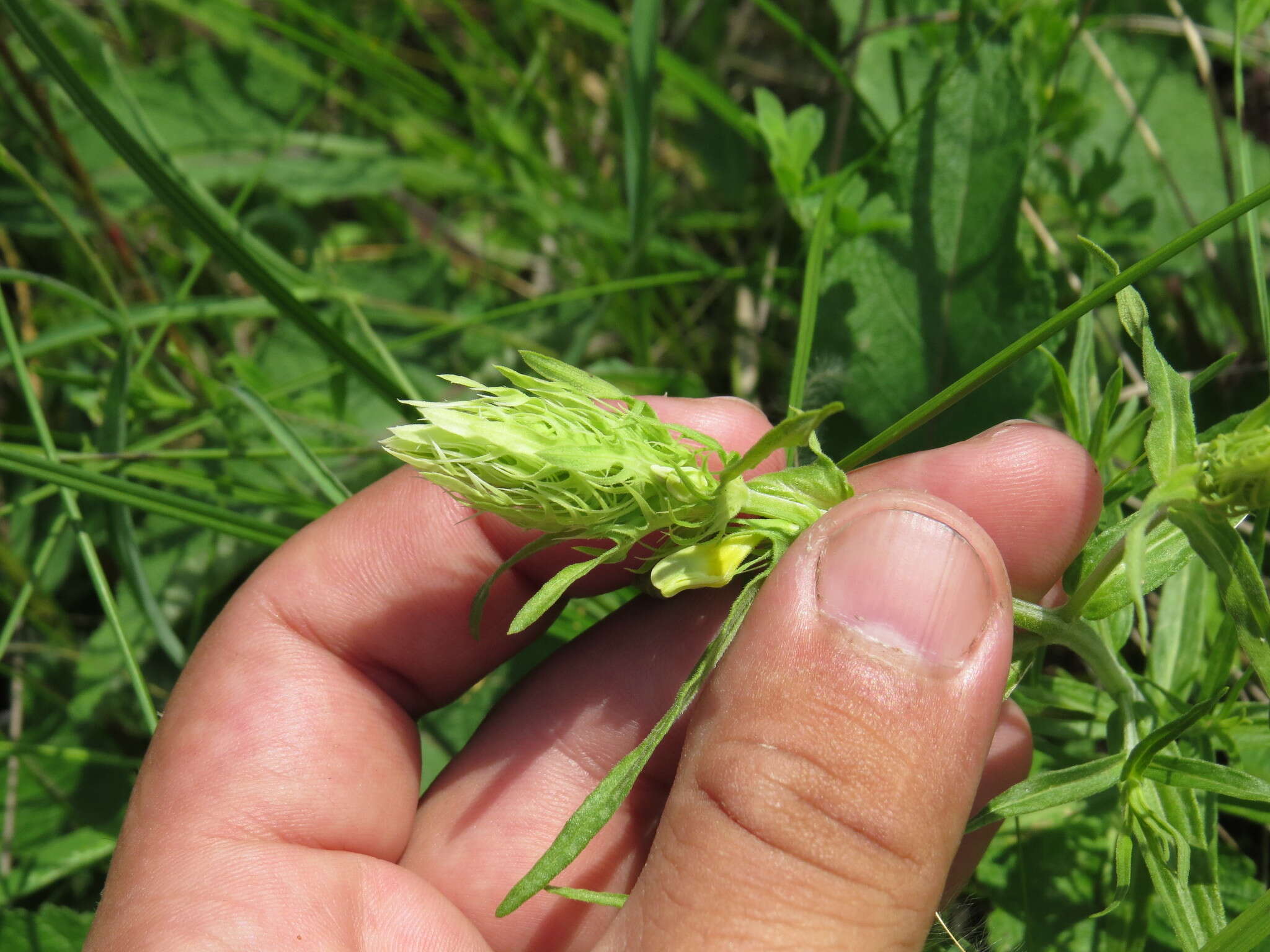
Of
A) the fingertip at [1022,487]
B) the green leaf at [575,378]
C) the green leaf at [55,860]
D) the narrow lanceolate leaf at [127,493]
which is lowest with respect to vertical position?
the green leaf at [55,860]

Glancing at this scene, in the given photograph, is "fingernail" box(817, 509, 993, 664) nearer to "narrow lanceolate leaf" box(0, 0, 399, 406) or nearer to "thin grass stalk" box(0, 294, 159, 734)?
"narrow lanceolate leaf" box(0, 0, 399, 406)

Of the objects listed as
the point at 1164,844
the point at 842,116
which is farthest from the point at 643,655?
the point at 842,116

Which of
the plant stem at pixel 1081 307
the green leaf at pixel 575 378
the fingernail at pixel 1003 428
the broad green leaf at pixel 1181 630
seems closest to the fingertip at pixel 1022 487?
the fingernail at pixel 1003 428

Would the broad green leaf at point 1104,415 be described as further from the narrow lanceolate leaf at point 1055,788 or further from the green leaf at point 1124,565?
the narrow lanceolate leaf at point 1055,788

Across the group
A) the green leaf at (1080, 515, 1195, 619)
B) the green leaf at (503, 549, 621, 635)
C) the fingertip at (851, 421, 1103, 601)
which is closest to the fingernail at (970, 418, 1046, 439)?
the fingertip at (851, 421, 1103, 601)

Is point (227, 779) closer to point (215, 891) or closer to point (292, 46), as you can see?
point (215, 891)

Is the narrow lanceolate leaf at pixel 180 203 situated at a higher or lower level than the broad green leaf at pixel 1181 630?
higher
